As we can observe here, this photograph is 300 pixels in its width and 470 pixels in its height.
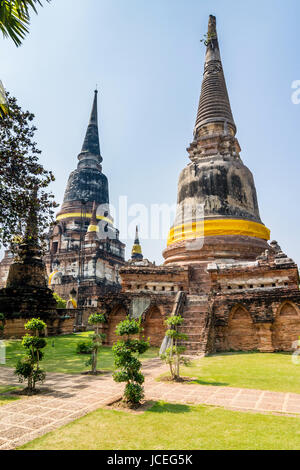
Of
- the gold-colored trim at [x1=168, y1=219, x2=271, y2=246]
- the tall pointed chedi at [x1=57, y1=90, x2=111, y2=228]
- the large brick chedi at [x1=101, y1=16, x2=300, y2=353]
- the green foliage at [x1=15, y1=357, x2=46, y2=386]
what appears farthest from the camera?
the tall pointed chedi at [x1=57, y1=90, x2=111, y2=228]

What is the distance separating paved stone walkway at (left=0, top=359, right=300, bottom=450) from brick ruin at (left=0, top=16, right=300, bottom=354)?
185 inches

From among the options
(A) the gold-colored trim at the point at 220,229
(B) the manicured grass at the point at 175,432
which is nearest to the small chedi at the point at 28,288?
(A) the gold-colored trim at the point at 220,229

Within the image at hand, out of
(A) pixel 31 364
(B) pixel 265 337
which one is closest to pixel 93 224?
(B) pixel 265 337

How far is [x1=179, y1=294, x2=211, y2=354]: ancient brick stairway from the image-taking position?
11.2m

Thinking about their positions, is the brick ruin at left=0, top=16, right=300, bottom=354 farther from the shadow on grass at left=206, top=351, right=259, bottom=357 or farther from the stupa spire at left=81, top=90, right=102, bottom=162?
the stupa spire at left=81, top=90, right=102, bottom=162

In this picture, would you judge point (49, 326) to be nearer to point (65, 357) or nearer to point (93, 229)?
point (65, 357)

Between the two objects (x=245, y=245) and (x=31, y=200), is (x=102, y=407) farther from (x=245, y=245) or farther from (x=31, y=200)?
(x=245, y=245)

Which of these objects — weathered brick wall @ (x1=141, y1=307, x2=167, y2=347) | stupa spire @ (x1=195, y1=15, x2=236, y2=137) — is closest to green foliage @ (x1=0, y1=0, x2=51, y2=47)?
weathered brick wall @ (x1=141, y1=307, x2=167, y2=347)

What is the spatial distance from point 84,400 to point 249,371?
4.60 metres

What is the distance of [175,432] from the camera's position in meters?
4.19

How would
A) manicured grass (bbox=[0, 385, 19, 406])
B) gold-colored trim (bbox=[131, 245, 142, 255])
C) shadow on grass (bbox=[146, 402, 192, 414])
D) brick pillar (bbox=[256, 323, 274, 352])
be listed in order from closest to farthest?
shadow on grass (bbox=[146, 402, 192, 414]), manicured grass (bbox=[0, 385, 19, 406]), brick pillar (bbox=[256, 323, 274, 352]), gold-colored trim (bbox=[131, 245, 142, 255])

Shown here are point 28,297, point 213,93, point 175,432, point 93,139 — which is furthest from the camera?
point 93,139
